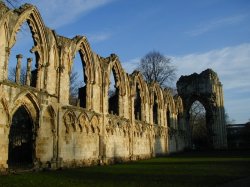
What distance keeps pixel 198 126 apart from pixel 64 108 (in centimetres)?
4143

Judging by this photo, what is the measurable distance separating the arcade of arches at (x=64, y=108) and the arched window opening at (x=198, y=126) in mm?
14860

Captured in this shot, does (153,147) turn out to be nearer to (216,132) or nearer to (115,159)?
(115,159)

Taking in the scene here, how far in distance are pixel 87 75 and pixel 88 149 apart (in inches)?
157

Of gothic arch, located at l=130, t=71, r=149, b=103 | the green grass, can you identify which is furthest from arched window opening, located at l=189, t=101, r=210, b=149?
the green grass

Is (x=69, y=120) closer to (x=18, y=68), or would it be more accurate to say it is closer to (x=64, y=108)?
(x=64, y=108)

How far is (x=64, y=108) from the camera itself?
48.4ft

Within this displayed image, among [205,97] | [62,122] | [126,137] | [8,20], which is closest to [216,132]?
[205,97]

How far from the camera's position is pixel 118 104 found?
20.9m

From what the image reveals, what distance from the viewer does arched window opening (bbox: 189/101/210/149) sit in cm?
4062

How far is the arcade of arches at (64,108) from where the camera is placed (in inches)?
484

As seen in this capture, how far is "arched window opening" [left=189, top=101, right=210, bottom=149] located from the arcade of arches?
14860 millimetres

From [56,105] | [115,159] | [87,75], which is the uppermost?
[87,75]

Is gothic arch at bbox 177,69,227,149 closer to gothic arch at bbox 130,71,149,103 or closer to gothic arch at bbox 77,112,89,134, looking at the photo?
gothic arch at bbox 130,71,149,103

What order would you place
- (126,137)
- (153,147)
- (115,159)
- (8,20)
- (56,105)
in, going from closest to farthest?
(8,20) < (56,105) < (115,159) < (126,137) < (153,147)
